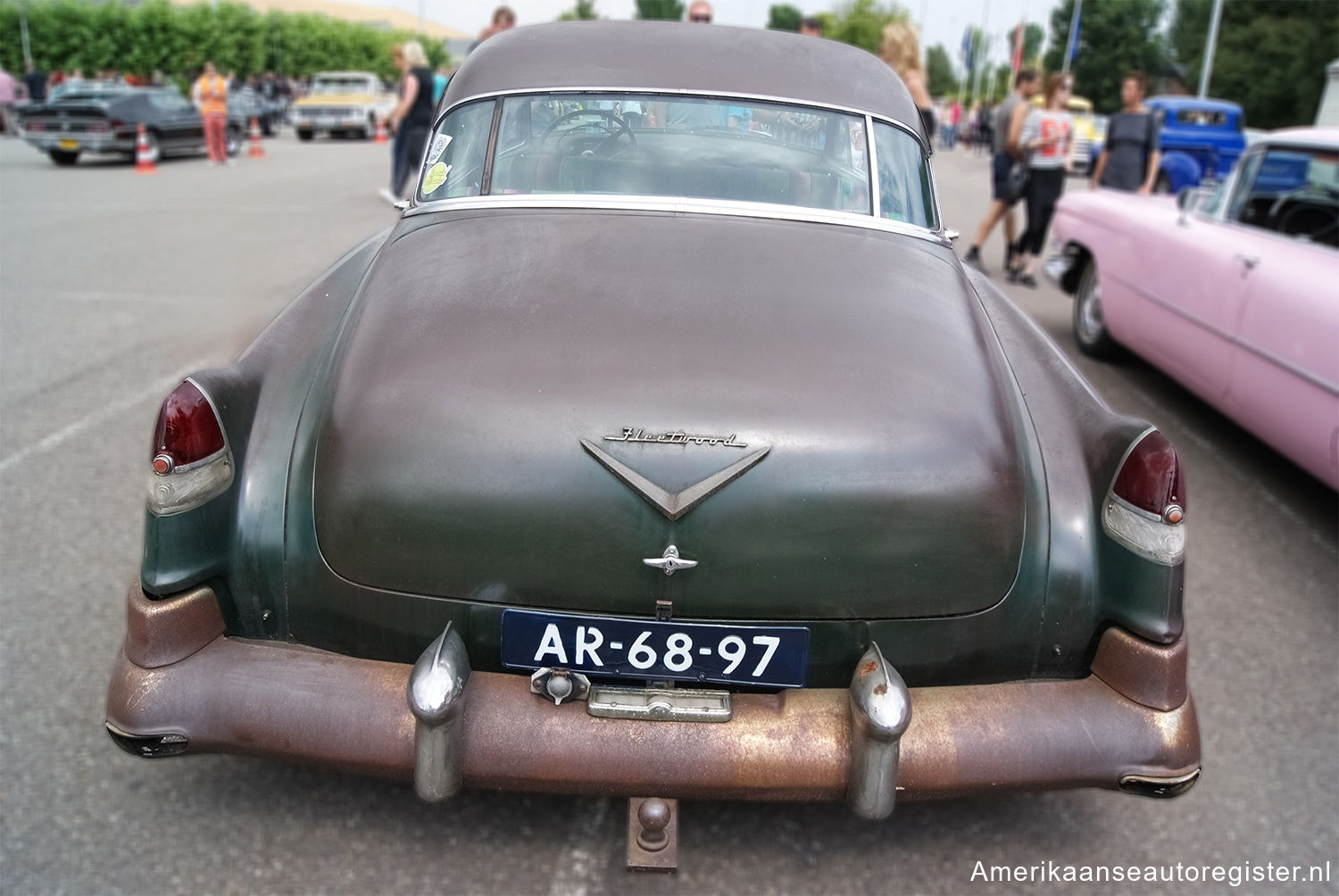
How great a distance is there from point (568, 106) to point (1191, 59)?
220ft

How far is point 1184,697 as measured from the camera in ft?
7.41

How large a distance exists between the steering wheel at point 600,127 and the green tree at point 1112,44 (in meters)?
67.0

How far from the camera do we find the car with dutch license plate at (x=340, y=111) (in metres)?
29.0

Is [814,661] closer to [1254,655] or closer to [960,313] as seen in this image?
[960,313]

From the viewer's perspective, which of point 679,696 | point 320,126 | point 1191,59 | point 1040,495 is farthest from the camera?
point 1191,59

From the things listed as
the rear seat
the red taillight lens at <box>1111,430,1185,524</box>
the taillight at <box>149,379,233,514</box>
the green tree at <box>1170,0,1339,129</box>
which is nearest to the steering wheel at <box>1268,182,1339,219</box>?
the rear seat

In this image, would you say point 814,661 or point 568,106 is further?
point 568,106

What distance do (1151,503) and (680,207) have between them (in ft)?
4.83

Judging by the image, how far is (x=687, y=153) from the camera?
124 inches

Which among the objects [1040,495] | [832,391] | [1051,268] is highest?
[832,391]

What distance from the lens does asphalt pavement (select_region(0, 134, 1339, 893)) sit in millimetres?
2414

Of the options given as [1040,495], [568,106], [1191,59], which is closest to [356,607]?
[1040,495]

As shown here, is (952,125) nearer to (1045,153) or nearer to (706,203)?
(1045,153)

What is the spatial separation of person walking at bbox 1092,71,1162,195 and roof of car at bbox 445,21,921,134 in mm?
6028
